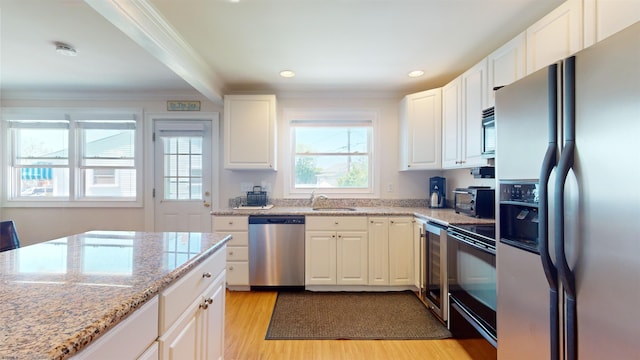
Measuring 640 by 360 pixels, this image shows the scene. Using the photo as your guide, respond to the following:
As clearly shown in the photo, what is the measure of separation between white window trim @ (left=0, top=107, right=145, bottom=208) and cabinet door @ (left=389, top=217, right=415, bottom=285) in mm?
3208

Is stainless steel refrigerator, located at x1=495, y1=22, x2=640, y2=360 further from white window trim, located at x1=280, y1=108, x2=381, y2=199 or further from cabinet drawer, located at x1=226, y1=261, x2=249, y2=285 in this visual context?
cabinet drawer, located at x1=226, y1=261, x2=249, y2=285

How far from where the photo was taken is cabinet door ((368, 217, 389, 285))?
2941mm

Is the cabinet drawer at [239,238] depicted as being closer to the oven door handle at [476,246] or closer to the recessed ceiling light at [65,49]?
the oven door handle at [476,246]

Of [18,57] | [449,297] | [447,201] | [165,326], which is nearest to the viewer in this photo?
[165,326]

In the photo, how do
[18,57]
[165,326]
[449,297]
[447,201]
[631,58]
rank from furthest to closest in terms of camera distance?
[447,201] < [18,57] < [449,297] < [165,326] < [631,58]

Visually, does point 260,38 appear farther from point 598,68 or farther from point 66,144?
point 66,144

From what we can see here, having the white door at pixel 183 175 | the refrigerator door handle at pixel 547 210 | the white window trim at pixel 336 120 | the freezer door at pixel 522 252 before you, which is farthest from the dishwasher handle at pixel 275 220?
the refrigerator door handle at pixel 547 210

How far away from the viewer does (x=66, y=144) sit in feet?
11.8

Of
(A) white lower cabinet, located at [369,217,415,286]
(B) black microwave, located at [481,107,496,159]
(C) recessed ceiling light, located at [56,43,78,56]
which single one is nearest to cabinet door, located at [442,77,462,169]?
(B) black microwave, located at [481,107,496,159]

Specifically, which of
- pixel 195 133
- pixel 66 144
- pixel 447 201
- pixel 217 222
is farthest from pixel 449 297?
pixel 66 144

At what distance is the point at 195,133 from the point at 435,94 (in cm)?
300

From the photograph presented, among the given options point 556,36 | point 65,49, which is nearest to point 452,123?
point 556,36

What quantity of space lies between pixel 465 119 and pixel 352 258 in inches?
70.3

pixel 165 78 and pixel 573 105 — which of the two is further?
pixel 165 78
